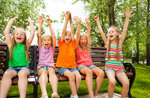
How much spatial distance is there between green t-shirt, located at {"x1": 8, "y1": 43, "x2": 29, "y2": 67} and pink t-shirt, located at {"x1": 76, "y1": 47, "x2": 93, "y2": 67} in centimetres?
111

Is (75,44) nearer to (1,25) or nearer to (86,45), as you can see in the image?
(86,45)

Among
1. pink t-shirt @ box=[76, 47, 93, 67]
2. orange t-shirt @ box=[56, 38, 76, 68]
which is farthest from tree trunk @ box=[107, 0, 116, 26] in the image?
orange t-shirt @ box=[56, 38, 76, 68]

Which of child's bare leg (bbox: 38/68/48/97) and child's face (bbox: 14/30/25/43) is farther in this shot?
child's face (bbox: 14/30/25/43)

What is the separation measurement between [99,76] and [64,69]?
70cm

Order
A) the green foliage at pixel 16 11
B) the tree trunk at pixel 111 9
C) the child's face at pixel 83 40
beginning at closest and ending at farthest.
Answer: the child's face at pixel 83 40 → the tree trunk at pixel 111 9 → the green foliage at pixel 16 11

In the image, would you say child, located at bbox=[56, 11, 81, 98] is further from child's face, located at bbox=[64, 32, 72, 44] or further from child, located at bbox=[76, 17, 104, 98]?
child, located at bbox=[76, 17, 104, 98]

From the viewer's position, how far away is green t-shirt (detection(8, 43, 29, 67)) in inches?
113

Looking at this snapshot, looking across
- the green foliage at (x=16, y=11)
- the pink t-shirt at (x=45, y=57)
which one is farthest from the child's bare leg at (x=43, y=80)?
the green foliage at (x=16, y=11)

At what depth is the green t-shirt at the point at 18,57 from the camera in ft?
9.45

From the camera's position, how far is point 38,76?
9.27ft

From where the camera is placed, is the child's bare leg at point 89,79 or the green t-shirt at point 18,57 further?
the green t-shirt at point 18,57

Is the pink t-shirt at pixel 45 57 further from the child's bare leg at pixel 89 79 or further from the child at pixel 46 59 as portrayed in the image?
the child's bare leg at pixel 89 79

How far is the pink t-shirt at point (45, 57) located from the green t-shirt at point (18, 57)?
304 millimetres

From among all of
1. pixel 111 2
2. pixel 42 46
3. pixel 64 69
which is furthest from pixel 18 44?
pixel 111 2
